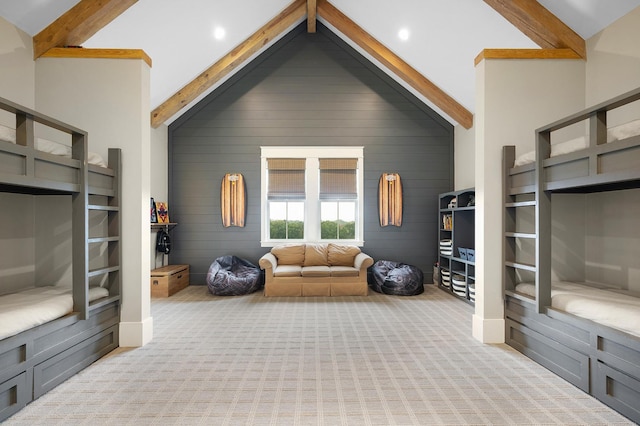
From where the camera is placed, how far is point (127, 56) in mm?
3268

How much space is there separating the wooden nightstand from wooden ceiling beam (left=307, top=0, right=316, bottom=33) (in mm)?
4814

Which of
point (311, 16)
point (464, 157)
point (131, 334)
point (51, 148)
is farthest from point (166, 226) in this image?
point (464, 157)

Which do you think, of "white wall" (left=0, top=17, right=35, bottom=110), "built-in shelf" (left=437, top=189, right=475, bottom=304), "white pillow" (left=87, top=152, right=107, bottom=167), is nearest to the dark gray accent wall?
"built-in shelf" (left=437, top=189, right=475, bottom=304)

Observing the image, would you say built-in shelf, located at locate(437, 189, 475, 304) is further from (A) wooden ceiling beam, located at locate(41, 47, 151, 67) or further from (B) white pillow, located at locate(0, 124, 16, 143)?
(B) white pillow, located at locate(0, 124, 16, 143)

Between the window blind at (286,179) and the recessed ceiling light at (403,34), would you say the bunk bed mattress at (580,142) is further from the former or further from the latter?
the window blind at (286,179)

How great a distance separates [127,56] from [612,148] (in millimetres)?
4009

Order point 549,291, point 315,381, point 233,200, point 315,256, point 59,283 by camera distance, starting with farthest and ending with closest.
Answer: point 233,200 → point 315,256 → point 59,283 → point 549,291 → point 315,381

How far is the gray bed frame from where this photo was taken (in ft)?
6.81

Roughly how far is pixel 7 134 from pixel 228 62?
3882mm

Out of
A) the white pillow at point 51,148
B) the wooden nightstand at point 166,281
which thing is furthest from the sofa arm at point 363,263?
the white pillow at point 51,148

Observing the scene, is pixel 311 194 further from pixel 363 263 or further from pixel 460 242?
pixel 460 242

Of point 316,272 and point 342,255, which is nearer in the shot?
point 316,272

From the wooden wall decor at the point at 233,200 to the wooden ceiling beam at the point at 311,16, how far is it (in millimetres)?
2945

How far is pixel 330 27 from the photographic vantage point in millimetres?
6262
